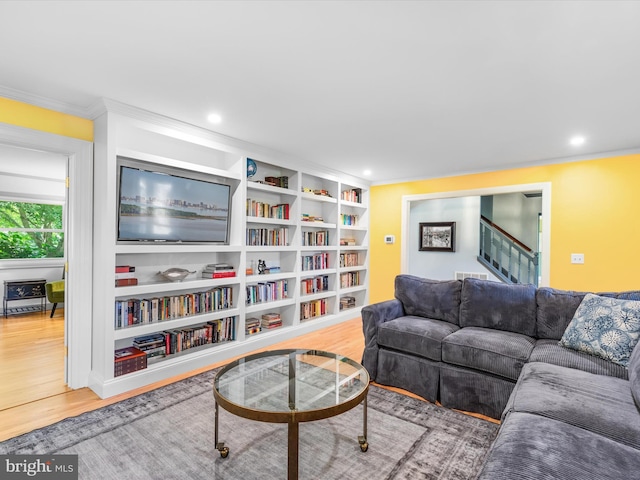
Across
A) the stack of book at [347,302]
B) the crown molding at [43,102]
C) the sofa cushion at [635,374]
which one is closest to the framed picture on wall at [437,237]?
the stack of book at [347,302]

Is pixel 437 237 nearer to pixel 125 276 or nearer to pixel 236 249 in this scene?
pixel 236 249

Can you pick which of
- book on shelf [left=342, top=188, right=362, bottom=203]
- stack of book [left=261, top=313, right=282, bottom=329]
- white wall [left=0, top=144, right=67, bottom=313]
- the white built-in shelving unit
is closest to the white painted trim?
book on shelf [left=342, top=188, right=362, bottom=203]

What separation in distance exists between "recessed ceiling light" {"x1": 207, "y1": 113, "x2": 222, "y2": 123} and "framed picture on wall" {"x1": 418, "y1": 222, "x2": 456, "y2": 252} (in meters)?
5.12

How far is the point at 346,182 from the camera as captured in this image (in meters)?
5.39

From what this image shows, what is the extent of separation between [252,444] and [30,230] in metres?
6.43

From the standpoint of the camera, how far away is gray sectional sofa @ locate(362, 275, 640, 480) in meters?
1.23

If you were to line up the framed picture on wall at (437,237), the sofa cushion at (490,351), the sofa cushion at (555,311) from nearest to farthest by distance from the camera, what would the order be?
the sofa cushion at (490,351), the sofa cushion at (555,311), the framed picture on wall at (437,237)

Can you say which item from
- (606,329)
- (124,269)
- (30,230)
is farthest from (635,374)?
(30,230)

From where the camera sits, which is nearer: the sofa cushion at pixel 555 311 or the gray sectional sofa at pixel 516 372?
the gray sectional sofa at pixel 516 372

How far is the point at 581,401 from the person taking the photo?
1.61m

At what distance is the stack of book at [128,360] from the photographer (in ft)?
9.14

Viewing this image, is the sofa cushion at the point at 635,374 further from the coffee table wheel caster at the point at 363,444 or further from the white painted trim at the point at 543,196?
the white painted trim at the point at 543,196

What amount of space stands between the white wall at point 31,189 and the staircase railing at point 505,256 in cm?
736
